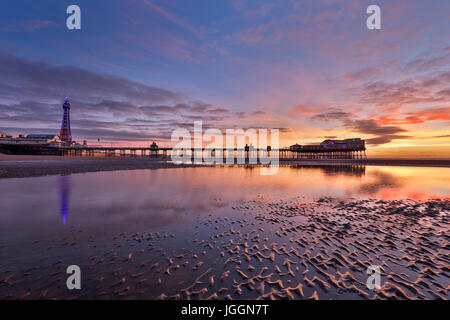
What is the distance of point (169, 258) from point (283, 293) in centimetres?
334

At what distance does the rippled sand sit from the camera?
4.03m

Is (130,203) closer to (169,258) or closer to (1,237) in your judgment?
(1,237)

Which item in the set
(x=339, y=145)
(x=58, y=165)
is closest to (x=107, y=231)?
(x=58, y=165)

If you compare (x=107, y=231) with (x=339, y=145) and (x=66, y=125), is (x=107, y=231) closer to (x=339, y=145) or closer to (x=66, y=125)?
(x=339, y=145)

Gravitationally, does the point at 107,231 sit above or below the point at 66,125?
below

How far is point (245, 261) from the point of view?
541 cm

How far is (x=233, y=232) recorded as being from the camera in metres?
7.72

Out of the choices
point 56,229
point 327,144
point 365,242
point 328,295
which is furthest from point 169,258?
point 327,144

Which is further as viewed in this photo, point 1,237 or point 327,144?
point 327,144

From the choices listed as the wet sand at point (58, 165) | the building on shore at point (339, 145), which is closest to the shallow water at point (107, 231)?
the wet sand at point (58, 165)

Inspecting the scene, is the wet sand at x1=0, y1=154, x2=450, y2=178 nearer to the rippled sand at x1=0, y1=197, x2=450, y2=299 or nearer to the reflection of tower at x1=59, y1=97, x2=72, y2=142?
the rippled sand at x1=0, y1=197, x2=450, y2=299

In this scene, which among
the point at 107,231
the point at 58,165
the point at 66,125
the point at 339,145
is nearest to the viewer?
the point at 107,231

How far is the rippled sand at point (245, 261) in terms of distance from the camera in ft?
13.2

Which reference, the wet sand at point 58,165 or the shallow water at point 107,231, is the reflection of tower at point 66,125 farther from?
the shallow water at point 107,231
